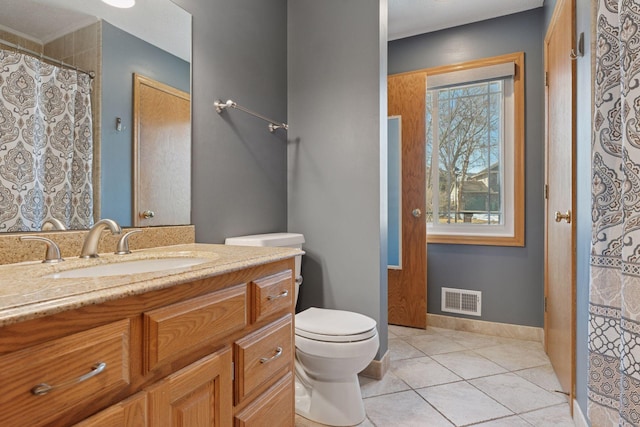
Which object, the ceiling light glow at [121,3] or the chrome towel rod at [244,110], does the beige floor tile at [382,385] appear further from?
the ceiling light glow at [121,3]

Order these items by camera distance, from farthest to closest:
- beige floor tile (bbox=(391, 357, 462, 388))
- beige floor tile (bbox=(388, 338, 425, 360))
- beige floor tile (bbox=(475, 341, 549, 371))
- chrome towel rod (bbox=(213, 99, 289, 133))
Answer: beige floor tile (bbox=(388, 338, 425, 360)) → beige floor tile (bbox=(475, 341, 549, 371)) → beige floor tile (bbox=(391, 357, 462, 388)) → chrome towel rod (bbox=(213, 99, 289, 133))

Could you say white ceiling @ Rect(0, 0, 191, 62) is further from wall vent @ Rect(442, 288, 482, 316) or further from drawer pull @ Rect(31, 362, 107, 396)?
wall vent @ Rect(442, 288, 482, 316)

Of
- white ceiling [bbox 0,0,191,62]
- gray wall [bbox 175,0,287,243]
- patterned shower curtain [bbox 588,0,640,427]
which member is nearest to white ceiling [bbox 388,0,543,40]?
gray wall [bbox 175,0,287,243]

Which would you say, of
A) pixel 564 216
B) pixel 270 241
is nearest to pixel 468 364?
pixel 564 216

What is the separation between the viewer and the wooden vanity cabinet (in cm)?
56

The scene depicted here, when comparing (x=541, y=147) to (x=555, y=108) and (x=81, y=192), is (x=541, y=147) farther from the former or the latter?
(x=81, y=192)

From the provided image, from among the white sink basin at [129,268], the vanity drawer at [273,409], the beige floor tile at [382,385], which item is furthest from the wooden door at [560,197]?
the white sink basin at [129,268]

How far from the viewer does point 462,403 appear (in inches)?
71.3

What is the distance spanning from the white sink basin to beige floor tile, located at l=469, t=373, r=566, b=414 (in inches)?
67.7

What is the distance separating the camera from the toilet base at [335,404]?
1.63 meters

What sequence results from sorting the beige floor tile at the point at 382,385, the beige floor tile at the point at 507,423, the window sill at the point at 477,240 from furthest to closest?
the window sill at the point at 477,240 → the beige floor tile at the point at 382,385 → the beige floor tile at the point at 507,423

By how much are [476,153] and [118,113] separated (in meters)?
2.63

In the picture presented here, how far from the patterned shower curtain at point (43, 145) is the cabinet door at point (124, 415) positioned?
689 mm

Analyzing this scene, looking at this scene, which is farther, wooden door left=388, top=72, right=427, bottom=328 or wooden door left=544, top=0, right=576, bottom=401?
wooden door left=388, top=72, right=427, bottom=328
